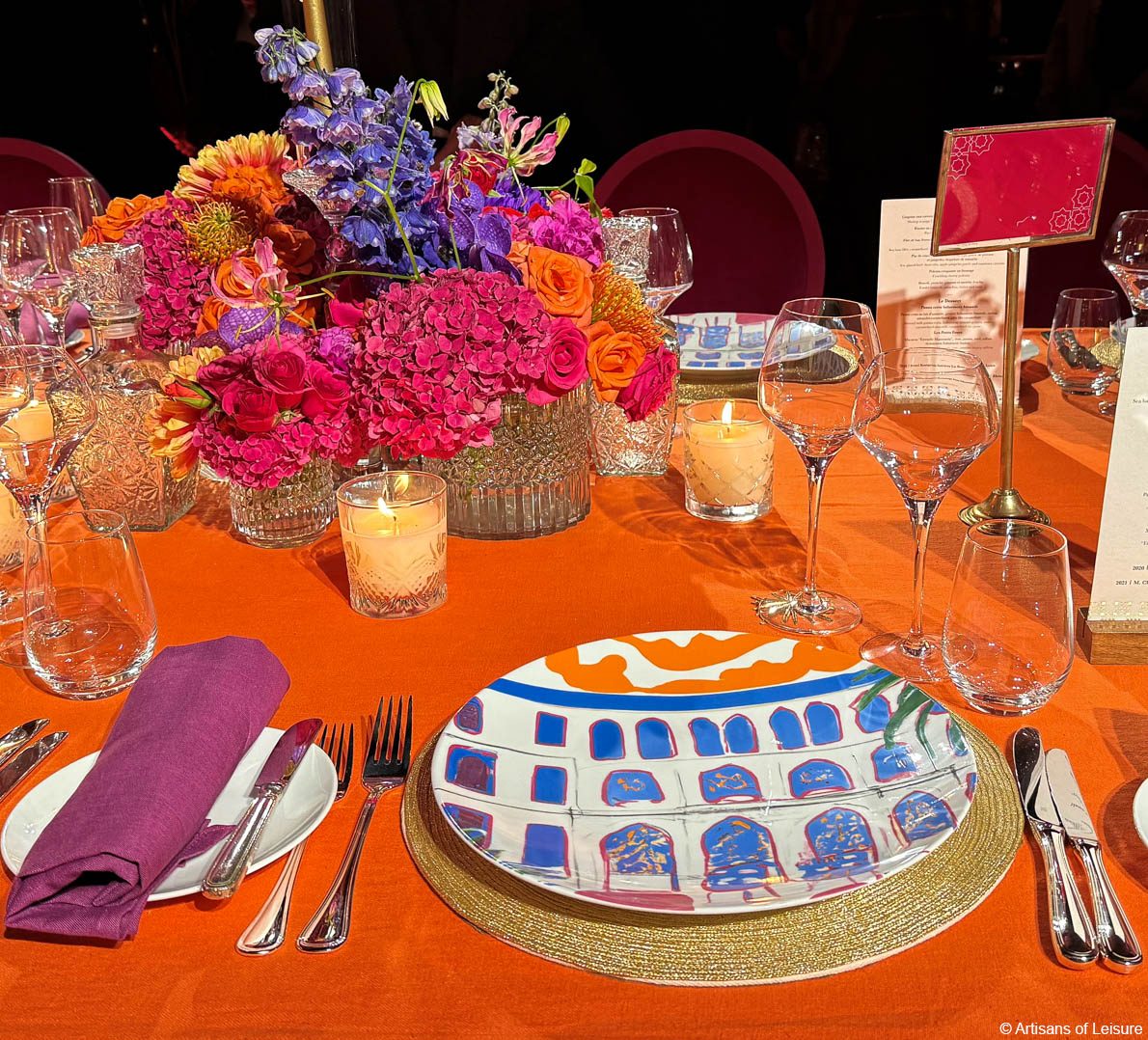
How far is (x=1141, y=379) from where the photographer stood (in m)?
0.87

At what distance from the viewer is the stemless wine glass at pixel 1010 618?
80cm

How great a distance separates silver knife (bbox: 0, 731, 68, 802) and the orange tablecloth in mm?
11

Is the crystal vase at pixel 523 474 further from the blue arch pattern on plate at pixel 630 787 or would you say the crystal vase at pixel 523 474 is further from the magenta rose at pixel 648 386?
the blue arch pattern on plate at pixel 630 787

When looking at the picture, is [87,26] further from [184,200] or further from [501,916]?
[501,916]

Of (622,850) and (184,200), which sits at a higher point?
(184,200)

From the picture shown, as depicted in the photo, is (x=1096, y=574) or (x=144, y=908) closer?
(x=144, y=908)

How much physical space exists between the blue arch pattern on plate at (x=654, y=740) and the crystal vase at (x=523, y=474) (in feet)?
1.37

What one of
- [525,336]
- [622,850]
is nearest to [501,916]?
[622,850]

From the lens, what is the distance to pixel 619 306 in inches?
44.1

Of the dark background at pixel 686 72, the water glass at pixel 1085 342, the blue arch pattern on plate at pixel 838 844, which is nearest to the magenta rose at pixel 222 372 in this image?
the blue arch pattern on plate at pixel 838 844

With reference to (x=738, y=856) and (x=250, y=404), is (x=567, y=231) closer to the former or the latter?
(x=250, y=404)

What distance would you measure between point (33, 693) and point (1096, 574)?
90 centimetres

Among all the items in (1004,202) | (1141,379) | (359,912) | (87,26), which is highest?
(87,26)

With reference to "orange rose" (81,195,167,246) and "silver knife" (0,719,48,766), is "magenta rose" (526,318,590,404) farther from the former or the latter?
"orange rose" (81,195,167,246)
